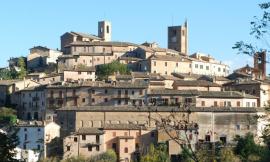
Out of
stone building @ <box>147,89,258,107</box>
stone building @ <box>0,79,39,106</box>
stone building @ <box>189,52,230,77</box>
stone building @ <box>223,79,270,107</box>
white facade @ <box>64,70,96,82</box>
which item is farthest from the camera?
stone building @ <box>189,52,230,77</box>

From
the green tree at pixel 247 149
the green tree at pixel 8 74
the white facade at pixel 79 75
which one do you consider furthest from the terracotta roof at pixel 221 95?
the green tree at pixel 8 74

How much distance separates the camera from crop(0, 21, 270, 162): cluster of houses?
52219mm

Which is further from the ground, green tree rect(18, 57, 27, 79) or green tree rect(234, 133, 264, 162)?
green tree rect(18, 57, 27, 79)

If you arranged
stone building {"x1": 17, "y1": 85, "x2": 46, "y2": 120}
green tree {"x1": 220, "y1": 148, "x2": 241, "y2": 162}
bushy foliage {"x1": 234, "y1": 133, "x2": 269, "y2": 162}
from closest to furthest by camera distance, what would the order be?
green tree {"x1": 220, "y1": 148, "x2": 241, "y2": 162}, bushy foliage {"x1": 234, "y1": 133, "x2": 269, "y2": 162}, stone building {"x1": 17, "y1": 85, "x2": 46, "y2": 120}

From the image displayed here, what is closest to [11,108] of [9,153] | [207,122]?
[207,122]

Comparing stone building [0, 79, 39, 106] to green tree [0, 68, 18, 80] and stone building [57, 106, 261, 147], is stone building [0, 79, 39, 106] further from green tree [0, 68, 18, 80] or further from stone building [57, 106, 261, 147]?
stone building [57, 106, 261, 147]

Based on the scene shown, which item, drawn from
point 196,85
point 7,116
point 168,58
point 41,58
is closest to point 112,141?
point 7,116

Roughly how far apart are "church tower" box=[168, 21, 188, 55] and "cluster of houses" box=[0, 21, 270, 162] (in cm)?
1485

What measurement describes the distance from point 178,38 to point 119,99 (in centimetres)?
4203

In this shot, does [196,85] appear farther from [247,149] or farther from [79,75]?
[247,149]

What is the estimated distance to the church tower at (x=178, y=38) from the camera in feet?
331

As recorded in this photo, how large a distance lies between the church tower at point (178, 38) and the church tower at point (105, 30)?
8.78 meters

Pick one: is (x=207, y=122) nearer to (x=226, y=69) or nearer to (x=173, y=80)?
(x=173, y=80)

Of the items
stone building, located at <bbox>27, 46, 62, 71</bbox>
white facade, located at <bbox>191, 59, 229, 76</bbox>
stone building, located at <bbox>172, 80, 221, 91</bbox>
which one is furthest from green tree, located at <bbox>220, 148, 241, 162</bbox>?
stone building, located at <bbox>27, 46, 62, 71</bbox>
